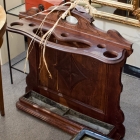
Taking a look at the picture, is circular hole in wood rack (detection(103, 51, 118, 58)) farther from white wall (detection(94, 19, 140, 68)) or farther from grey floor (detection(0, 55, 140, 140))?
white wall (detection(94, 19, 140, 68))

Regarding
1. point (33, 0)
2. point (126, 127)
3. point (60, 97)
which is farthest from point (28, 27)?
point (126, 127)

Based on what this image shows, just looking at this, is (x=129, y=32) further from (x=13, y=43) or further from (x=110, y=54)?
(x=13, y=43)

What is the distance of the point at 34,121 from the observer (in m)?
2.00

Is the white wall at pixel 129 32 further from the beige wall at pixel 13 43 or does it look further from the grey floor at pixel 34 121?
the beige wall at pixel 13 43

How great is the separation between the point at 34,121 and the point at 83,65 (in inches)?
19.5

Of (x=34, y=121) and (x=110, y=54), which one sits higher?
(x=110, y=54)

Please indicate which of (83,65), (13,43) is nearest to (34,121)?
(83,65)

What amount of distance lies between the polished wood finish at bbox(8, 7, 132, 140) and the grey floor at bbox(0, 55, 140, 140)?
0.10 metres

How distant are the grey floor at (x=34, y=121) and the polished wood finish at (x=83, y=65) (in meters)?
0.10

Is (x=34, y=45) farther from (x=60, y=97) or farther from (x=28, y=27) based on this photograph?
(x=60, y=97)

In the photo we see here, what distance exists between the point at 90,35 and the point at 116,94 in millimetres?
340

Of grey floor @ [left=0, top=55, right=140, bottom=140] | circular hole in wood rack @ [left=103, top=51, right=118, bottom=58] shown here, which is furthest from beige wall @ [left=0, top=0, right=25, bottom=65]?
circular hole in wood rack @ [left=103, top=51, right=118, bottom=58]

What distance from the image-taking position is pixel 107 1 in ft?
7.25

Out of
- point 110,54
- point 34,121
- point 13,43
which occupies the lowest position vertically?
point 34,121
